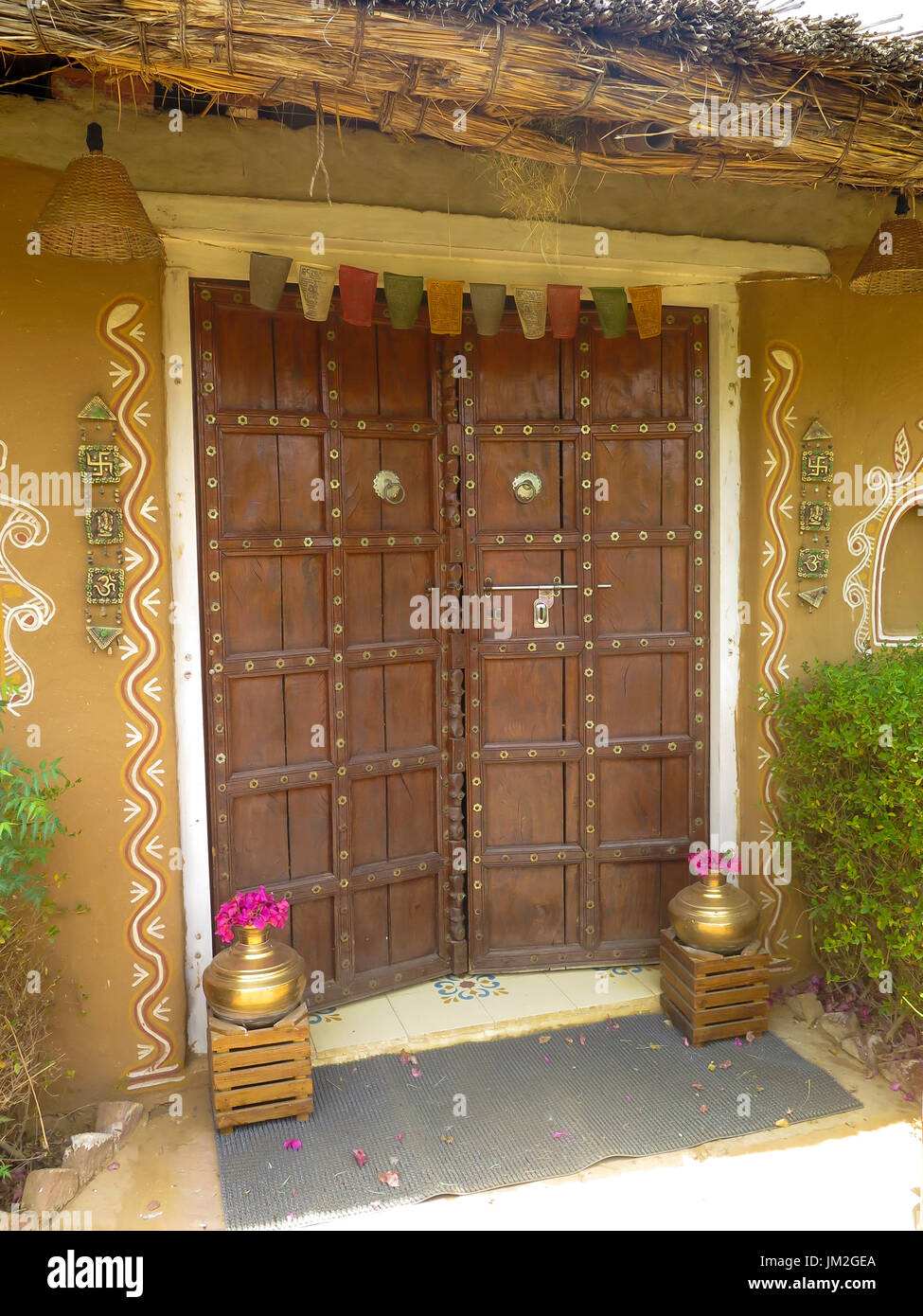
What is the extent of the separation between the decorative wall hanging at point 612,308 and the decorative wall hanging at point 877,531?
1.28 meters

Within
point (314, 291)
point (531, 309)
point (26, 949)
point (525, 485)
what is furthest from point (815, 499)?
point (26, 949)

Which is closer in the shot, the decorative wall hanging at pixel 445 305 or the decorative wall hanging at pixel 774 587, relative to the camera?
the decorative wall hanging at pixel 445 305

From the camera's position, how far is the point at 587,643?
399 centimetres

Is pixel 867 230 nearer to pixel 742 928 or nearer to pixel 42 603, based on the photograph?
pixel 742 928

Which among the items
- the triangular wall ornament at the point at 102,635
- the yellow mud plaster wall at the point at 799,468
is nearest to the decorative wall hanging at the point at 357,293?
the triangular wall ornament at the point at 102,635

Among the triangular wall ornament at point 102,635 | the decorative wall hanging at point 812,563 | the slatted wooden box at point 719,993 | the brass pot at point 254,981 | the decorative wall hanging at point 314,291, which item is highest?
the decorative wall hanging at point 314,291

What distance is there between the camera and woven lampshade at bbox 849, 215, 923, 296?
3488 millimetres

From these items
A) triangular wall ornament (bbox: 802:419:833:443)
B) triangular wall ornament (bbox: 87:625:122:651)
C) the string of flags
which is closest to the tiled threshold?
triangular wall ornament (bbox: 87:625:122:651)

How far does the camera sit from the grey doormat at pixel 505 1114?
288 centimetres

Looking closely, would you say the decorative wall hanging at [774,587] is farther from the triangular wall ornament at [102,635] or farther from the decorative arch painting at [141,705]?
the triangular wall ornament at [102,635]

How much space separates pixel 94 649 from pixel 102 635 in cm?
6

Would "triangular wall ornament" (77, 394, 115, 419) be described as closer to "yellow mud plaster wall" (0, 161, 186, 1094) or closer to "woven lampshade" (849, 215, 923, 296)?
"yellow mud plaster wall" (0, 161, 186, 1094)

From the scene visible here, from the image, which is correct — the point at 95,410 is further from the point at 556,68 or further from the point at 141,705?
the point at 556,68

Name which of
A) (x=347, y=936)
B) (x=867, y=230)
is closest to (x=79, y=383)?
(x=347, y=936)
